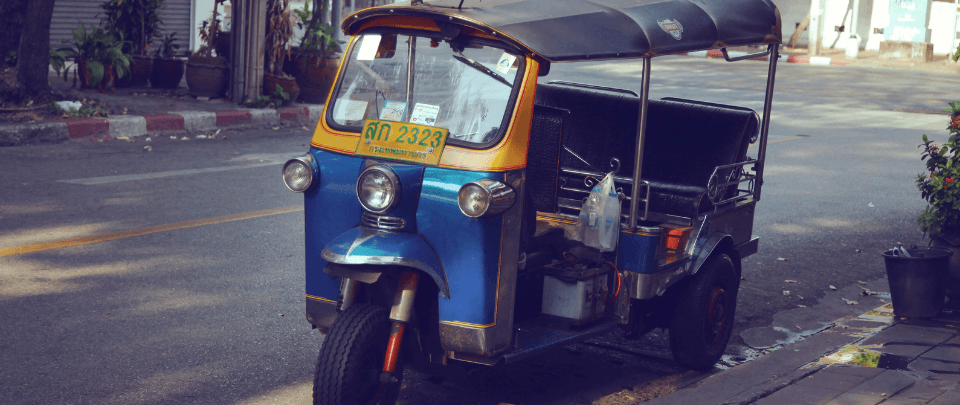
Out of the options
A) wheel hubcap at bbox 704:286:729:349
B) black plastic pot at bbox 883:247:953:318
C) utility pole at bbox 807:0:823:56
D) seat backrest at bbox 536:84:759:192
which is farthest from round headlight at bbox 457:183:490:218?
utility pole at bbox 807:0:823:56

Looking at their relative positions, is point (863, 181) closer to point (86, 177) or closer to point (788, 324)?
point (788, 324)

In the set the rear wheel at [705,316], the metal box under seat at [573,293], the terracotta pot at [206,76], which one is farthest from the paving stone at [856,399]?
the terracotta pot at [206,76]

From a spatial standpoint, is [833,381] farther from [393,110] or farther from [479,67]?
[393,110]

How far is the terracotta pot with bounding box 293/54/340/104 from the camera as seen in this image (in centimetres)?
1344

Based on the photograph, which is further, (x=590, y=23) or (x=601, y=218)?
(x=601, y=218)

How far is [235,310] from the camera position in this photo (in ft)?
16.6

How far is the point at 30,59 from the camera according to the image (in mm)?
10586

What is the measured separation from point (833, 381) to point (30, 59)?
31.0 feet

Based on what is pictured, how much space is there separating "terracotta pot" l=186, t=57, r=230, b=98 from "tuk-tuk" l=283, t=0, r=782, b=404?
9434 millimetres

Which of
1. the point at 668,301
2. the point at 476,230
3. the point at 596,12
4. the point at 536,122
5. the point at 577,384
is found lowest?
the point at 577,384

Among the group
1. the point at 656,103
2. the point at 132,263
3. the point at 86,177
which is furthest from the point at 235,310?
the point at 86,177

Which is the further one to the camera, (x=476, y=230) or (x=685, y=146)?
(x=685, y=146)

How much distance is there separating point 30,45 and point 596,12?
8654 millimetres

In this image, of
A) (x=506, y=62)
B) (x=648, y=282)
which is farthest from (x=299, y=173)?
(x=648, y=282)
